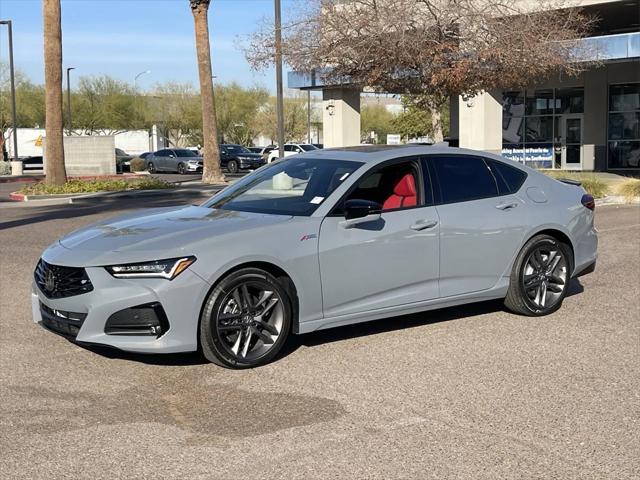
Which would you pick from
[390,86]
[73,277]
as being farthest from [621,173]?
[73,277]

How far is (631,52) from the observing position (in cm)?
2788

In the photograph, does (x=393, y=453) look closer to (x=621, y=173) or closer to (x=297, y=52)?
(x=297, y=52)

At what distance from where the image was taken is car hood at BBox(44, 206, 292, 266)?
5.52 meters

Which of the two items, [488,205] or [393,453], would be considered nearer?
[393,453]

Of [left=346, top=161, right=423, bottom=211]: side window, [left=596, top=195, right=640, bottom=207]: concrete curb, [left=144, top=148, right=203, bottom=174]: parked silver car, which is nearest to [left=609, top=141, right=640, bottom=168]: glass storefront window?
[left=596, top=195, right=640, bottom=207]: concrete curb

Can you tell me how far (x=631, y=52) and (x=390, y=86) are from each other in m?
10.1

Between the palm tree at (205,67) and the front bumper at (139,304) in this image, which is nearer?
the front bumper at (139,304)

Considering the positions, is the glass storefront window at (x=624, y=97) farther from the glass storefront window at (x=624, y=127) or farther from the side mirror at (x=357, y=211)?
the side mirror at (x=357, y=211)

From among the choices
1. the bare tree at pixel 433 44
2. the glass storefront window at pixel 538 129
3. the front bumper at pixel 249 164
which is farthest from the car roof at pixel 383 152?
the front bumper at pixel 249 164

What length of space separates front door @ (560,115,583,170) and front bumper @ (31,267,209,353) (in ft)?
111

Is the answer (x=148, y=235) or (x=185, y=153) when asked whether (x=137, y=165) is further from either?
(x=148, y=235)

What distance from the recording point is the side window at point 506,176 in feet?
23.9

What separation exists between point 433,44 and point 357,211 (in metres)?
16.1

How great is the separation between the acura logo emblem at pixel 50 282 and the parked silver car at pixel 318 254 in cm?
1
